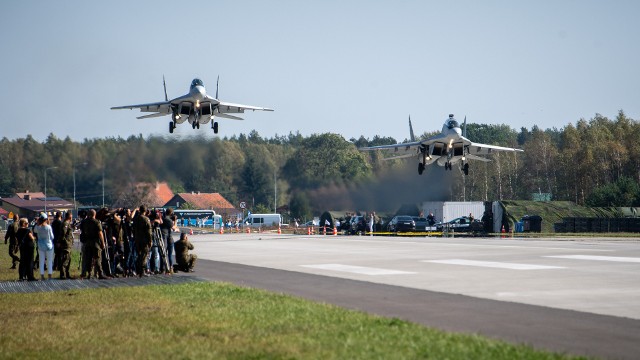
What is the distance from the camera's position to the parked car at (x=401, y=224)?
63438 millimetres

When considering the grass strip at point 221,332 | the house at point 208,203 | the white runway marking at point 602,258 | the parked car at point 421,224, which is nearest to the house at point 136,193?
the parked car at point 421,224

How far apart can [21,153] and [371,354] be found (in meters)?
74.2

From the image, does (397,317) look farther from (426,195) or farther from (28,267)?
(426,195)

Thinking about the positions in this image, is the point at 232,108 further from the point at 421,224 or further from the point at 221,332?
the point at 221,332

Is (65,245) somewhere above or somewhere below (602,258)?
above

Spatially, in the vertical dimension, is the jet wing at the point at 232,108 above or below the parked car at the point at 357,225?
above

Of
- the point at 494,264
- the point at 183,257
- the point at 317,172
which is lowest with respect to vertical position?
the point at 494,264

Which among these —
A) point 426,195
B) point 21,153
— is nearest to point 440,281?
point 426,195

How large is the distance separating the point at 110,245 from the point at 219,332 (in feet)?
43.5

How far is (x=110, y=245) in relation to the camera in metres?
24.7

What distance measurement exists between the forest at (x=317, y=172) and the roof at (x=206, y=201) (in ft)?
7.20

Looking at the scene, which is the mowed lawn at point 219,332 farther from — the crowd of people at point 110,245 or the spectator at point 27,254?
the spectator at point 27,254

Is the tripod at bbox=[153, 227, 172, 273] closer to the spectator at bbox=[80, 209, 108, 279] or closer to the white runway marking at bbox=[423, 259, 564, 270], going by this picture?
the spectator at bbox=[80, 209, 108, 279]


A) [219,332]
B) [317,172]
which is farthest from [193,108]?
[219,332]
